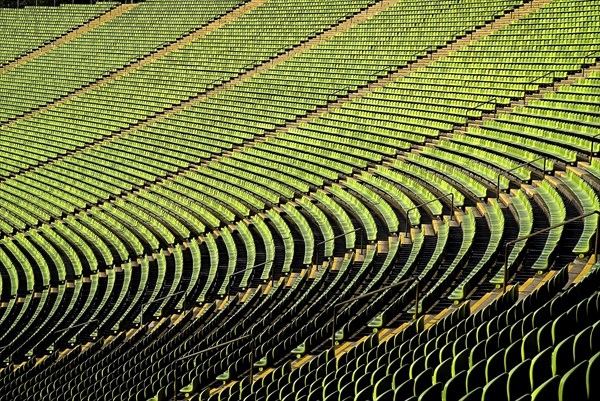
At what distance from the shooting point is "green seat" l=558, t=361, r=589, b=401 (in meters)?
4.95

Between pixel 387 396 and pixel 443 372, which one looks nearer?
pixel 387 396

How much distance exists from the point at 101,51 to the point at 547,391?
3314cm

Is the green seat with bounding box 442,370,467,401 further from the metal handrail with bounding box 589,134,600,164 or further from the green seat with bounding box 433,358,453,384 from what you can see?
the metal handrail with bounding box 589,134,600,164

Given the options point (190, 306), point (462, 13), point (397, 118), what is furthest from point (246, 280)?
point (462, 13)

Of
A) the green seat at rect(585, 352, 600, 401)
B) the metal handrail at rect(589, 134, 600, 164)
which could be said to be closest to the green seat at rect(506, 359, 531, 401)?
the green seat at rect(585, 352, 600, 401)

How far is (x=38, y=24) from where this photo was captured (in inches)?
1597

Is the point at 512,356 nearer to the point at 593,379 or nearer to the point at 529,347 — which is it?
Result: the point at 529,347

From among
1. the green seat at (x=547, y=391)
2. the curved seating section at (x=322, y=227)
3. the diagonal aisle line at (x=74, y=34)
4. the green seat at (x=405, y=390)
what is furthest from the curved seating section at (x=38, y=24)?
the green seat at (x=547, y=391)

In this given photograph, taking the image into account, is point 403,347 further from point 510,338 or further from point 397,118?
point 397,118

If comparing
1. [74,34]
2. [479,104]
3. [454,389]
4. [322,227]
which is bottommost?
[74,34]

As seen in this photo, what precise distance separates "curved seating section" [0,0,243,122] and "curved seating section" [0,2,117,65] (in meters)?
1.11

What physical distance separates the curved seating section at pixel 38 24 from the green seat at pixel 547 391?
3585cm

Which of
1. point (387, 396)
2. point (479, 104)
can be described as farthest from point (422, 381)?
point (479, 104)

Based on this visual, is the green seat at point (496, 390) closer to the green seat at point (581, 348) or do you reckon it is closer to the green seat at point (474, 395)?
the green seat at point (474, 395)
